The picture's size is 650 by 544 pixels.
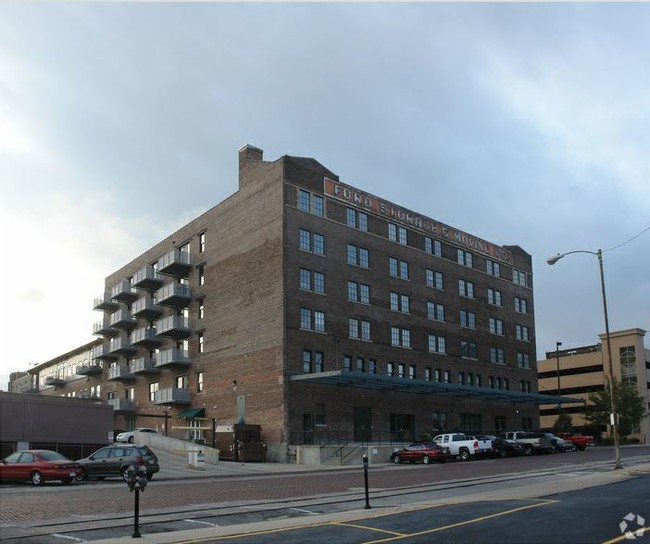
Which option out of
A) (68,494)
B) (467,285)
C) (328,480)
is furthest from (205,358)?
(68,494)

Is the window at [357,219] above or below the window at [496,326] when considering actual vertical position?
above

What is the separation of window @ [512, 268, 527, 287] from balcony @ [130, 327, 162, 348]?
1442 inches

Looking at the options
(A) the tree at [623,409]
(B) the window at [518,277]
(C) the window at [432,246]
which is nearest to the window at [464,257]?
(C) the window at [432,246]

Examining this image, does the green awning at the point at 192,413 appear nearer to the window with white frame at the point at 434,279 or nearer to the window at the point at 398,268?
the window at the point at 398,268

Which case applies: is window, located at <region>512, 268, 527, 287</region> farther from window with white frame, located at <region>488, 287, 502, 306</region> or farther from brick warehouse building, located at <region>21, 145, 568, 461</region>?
window with white frame, located at <region>488, 287, 502, 306</region>

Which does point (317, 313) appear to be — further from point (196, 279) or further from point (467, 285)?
point (467, 285)

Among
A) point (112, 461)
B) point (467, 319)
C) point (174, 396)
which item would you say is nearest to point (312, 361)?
point (174, 396)

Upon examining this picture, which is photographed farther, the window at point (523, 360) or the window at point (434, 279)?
the window at point (523, 360)

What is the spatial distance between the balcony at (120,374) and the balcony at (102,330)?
6.52m

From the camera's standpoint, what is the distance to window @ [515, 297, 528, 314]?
7517cm

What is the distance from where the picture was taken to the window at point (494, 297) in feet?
233

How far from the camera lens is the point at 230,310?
55812mm

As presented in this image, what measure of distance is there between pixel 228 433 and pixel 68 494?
2726 cm

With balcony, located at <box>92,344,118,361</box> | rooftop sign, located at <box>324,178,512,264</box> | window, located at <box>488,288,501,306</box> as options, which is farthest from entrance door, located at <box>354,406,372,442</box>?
balcony, located at <box>92,344,118,361</box>
